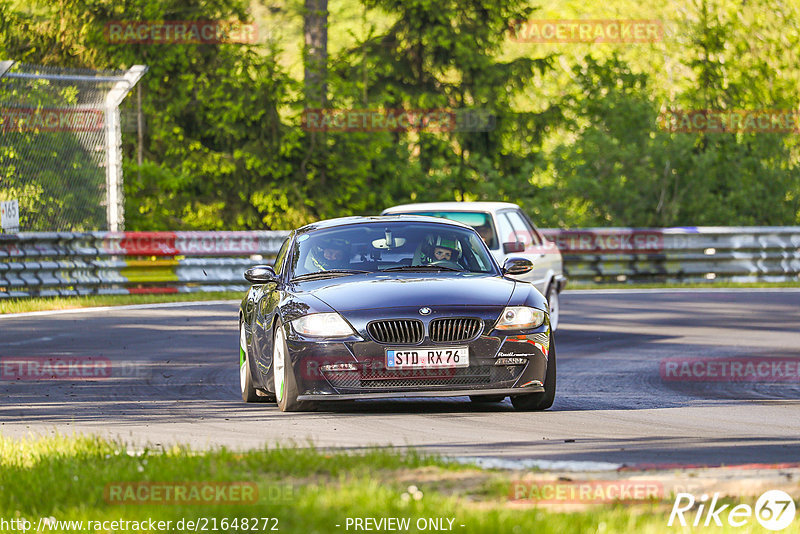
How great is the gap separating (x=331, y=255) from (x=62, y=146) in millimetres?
12511

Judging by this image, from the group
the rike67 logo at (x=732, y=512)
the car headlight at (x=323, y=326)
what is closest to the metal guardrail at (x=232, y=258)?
the car headlight at (x=323, y=326)

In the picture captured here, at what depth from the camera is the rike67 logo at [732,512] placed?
532 cm

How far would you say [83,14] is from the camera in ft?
115

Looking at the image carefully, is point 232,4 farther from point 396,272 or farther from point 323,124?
point 396,272

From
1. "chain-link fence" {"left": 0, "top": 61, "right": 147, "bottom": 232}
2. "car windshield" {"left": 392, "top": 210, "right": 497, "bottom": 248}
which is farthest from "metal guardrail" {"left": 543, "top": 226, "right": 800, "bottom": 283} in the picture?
"car windshield" {"left": 392, "top": 210, "right": 497, "bottom": 248}

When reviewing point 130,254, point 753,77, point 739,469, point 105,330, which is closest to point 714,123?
point 753,77

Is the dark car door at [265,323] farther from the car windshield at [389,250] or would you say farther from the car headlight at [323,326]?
the car headlight at [323,326]

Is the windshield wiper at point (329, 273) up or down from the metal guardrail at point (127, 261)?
up
